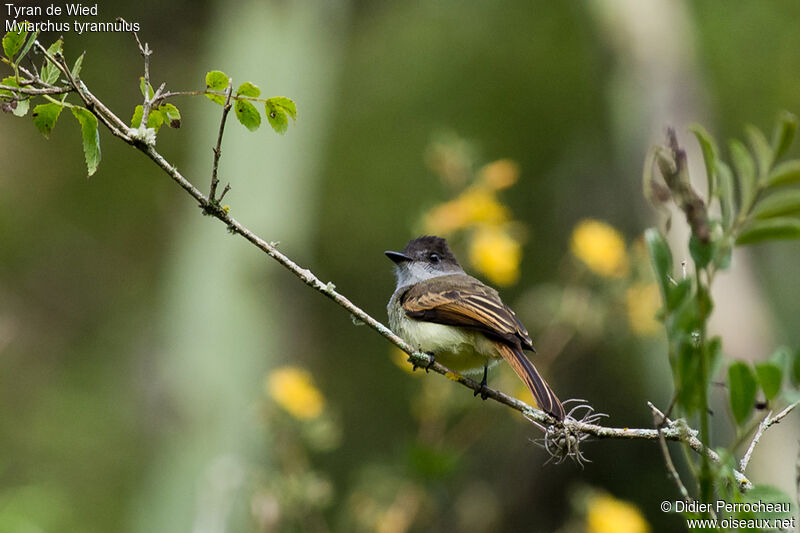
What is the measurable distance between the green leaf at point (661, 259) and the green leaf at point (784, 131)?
0.17 meters

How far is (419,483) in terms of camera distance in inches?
135

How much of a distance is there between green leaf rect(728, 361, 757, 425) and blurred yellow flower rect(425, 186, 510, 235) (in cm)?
282

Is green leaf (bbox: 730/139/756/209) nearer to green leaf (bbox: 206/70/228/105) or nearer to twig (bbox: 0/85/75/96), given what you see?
green leaf (bbox: 206/70/228/105)

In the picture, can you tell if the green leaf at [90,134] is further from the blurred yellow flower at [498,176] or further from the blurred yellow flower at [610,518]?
the blurred yellow flower at [498,176]

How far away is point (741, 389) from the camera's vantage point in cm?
107

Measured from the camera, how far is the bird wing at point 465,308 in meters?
3.14

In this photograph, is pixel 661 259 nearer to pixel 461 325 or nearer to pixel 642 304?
pixel 461 325

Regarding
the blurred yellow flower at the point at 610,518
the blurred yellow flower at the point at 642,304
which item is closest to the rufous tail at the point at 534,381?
the blurred yellow flower at the point at 610,518

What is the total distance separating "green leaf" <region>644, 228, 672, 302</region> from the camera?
1062 mm

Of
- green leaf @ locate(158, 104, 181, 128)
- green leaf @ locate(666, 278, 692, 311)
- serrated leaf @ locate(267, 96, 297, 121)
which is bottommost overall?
green leaf @ locate(666, 278, 692, 311)

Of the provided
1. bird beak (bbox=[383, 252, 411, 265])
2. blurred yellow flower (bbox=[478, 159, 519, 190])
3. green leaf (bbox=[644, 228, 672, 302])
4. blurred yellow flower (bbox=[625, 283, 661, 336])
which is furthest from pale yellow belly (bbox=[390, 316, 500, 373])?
green leaf (bbox=[644, 228, 672, 302])

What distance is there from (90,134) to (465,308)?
6.38ft

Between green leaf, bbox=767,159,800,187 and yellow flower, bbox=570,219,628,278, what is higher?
yellow flower, bbox=570,219,628,278

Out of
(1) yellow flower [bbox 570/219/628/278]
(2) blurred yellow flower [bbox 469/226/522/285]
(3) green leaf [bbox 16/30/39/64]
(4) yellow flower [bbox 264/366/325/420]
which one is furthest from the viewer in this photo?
(1) yellow flower [bbox 570/219/628/278]
